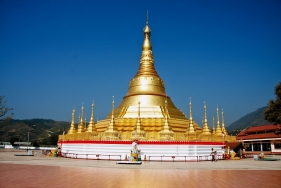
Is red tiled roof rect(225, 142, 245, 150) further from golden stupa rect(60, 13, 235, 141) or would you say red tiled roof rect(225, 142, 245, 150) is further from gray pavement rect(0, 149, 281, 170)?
gray pavement rect(0, 149, 281, 170)

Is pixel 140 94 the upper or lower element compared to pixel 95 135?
upper

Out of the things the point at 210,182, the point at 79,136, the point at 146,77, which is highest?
the point at 146,77

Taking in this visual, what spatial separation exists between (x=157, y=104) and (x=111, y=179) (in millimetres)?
24495

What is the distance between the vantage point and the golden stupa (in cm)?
2969

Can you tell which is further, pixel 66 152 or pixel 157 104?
pixel 157 104

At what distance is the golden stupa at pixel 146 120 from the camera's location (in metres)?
29.7

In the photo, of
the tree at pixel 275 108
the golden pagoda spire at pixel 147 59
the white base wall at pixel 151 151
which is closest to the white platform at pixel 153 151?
the white base wall at pixel 151 151

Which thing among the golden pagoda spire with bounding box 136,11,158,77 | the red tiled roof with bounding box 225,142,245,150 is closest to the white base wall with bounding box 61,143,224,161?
the red tiled roof with bounding box 225,142,245,150

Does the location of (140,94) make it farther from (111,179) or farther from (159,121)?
(111,179)

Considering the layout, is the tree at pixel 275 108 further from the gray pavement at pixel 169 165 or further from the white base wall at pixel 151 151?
the white base wall at pixel 151 151

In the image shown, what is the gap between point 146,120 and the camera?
33812 millimetres

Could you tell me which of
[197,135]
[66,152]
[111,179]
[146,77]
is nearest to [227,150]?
[197,135]

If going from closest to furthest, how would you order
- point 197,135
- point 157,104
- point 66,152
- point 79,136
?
point 197,135 < point 79,136 < point 66,152 < point 157,104

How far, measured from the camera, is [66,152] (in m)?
34.1
